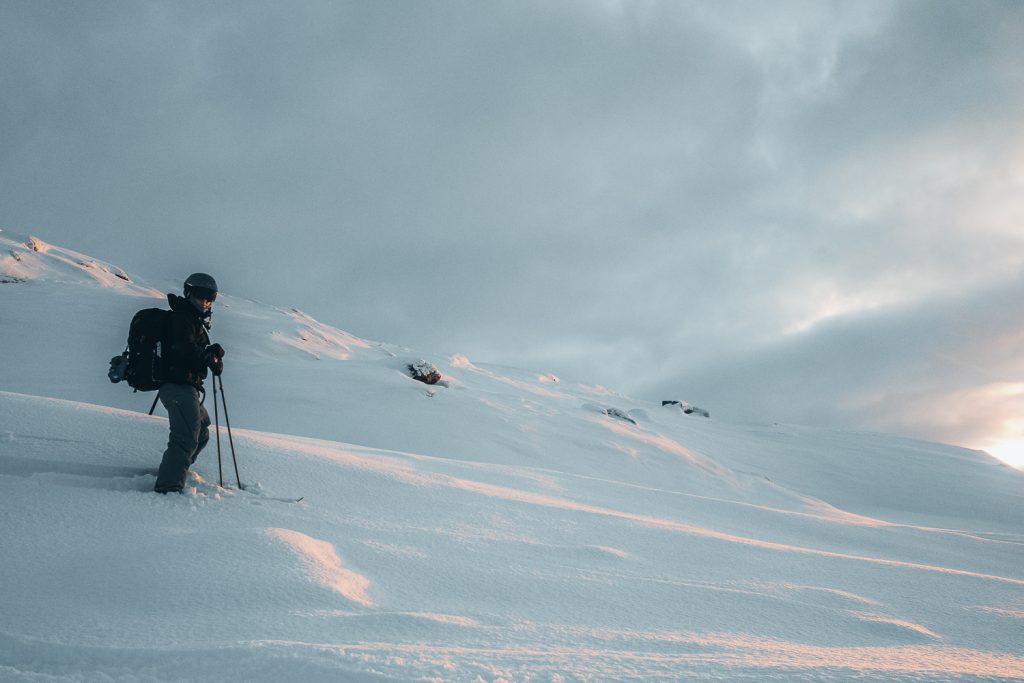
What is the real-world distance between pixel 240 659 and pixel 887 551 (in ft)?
25.7

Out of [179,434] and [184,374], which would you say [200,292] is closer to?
[184,374]

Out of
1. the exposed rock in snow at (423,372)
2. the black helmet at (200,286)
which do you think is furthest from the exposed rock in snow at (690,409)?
the black helmet at (200,286)

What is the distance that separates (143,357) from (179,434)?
2.21 feet

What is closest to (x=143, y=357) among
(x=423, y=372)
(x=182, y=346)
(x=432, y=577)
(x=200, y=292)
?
(x=182, y=346)

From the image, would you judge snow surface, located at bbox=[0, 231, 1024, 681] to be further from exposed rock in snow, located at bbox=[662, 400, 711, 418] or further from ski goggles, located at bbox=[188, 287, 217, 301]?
exposed rock in snow, located at bbox=[662, 400, 711, 418]

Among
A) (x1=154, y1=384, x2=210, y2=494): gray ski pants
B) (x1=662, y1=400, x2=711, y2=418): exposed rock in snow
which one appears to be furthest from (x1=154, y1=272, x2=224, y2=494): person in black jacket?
(x1=662, y1=400, x2=711, y2=418): exposed rock in snow

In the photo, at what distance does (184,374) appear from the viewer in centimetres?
450

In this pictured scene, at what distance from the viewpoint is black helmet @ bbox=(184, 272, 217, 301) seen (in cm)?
460

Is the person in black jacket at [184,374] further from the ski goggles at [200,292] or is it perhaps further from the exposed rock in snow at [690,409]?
the exposed rock in snow at [690,409]

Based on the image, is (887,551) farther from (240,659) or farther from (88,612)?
(88,612)

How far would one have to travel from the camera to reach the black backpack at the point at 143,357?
435cm

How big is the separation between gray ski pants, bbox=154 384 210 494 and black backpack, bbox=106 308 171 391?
14 centimetres

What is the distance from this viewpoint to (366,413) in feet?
43.9

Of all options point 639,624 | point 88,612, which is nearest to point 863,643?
point 639,624
